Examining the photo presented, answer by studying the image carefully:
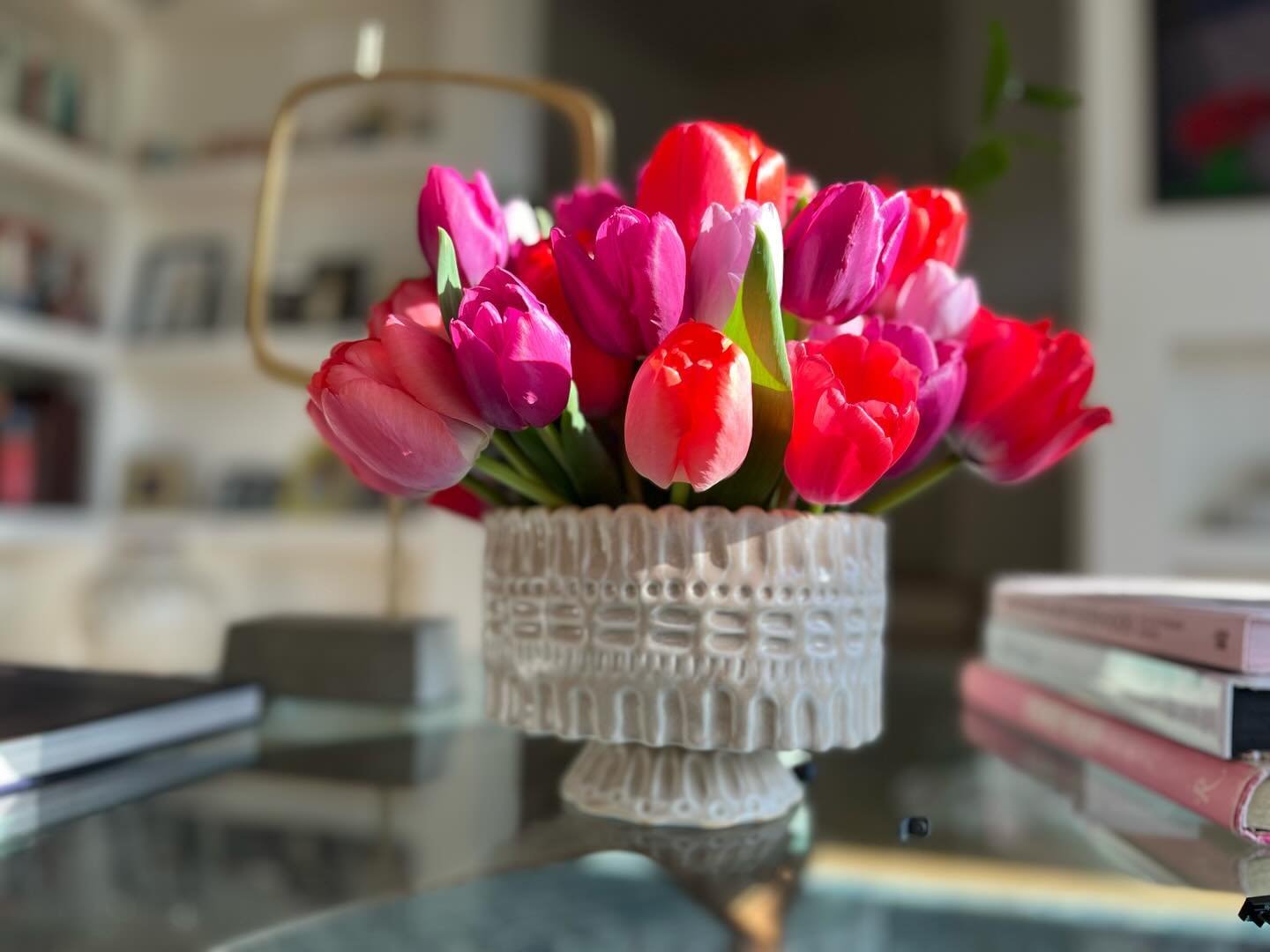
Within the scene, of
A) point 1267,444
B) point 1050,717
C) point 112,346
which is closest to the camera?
point 1050,717

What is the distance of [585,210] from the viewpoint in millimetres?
419

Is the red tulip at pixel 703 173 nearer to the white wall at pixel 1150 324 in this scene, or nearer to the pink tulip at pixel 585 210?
the pink tulip at pixel 585 210

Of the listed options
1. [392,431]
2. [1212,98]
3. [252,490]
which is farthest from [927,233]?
[252,490]

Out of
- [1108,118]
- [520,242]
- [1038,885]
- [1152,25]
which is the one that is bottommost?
[1038,885]

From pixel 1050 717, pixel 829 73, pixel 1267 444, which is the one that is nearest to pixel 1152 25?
pixel 1267 444

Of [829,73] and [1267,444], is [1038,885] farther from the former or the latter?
[829,73]

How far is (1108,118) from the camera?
178 cm

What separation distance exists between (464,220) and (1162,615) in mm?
362

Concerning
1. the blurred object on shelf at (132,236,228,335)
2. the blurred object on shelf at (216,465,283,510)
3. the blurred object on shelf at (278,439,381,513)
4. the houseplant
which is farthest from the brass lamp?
the blurred object on shelf at (132,236,228,335)

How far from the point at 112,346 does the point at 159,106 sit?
745 millimetres

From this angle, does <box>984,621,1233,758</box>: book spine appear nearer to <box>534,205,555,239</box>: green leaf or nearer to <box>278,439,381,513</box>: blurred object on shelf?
<box>534,205,555,239</box>: green leaf

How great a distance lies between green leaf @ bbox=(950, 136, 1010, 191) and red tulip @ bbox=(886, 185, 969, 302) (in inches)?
5.5

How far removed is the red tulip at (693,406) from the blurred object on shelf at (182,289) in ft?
8.19

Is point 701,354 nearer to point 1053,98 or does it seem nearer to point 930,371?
point 930,371
